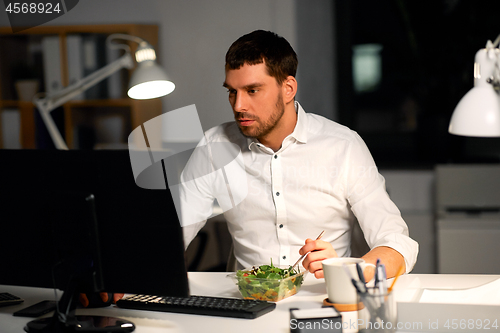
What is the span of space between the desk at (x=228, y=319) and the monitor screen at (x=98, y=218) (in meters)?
0.09

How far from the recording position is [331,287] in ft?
3.43

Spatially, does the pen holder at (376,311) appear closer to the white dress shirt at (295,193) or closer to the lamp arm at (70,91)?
the white dress shirt at (295,193)

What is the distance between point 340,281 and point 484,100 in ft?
2.01

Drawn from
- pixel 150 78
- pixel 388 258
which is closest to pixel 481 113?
pixel 388 258

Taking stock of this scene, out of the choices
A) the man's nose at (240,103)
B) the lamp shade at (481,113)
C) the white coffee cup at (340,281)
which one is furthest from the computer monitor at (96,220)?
the lamp shade at (481,113)

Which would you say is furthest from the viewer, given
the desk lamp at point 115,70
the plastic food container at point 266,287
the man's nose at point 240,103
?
the desk lamp at point 115,70

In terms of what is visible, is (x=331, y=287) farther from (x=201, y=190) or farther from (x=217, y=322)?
(x=201, y=190)

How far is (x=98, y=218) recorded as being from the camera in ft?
3.22

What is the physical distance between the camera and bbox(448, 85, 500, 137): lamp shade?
123 cm

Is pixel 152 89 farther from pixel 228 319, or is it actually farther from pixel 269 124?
pixel 228 319

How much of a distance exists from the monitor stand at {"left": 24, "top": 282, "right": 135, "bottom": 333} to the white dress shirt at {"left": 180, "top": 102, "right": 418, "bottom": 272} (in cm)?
62

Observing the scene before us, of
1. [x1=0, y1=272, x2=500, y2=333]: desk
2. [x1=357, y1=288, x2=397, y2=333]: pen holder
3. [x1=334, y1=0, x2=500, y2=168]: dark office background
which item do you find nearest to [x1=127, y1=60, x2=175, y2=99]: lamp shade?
[x1=334, y1=0, x2=500, y2=168]: dark office background

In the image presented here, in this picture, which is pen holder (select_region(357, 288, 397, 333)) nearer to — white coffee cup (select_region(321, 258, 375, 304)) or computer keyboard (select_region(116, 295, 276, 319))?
white coffee cup (select_region(321, 258, 375, 304))

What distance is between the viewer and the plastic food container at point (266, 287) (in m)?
1.09
